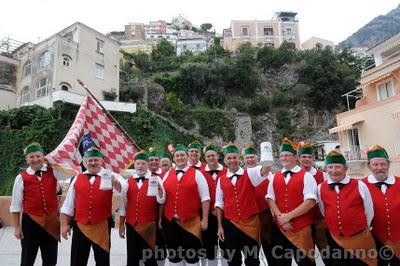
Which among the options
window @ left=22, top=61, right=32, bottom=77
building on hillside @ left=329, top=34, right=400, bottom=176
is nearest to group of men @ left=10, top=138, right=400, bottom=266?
building on hillside @ left=329, top=34, right=400, bottom=176

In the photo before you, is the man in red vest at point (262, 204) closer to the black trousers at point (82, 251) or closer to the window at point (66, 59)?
the black trousers at point (82, 251)

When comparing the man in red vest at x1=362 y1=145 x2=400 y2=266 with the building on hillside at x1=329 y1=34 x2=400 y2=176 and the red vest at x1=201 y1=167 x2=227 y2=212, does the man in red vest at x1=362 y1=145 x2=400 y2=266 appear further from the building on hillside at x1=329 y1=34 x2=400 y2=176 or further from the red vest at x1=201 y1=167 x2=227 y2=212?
the building on hillside at x1=329 y1=34 x2=400 y2=176

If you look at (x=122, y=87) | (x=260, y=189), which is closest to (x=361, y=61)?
(x=122, y=87)

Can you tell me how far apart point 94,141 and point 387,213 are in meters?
4.05

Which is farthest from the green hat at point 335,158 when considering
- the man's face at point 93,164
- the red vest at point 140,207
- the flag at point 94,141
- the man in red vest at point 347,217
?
the flag at point 94,141

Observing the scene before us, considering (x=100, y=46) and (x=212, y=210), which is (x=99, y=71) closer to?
(x=100, y=46)

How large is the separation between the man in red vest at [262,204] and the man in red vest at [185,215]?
0.63m

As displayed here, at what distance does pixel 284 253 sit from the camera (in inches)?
149

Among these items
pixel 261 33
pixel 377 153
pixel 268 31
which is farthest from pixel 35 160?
pixel 268 31

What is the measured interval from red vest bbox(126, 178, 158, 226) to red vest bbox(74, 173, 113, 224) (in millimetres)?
404

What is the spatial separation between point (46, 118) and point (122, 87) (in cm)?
948

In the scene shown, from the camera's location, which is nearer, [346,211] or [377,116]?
[346,211]

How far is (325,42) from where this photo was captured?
6022 cm

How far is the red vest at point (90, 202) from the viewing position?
12.9 ft
